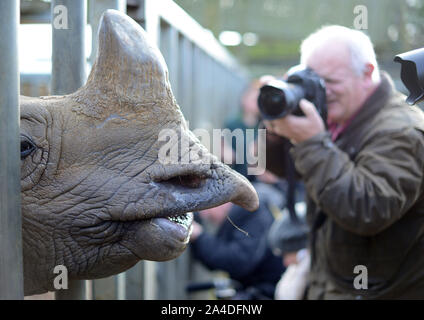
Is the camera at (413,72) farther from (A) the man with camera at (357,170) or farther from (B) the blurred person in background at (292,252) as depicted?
(B) the blurred person in background at (292,252)

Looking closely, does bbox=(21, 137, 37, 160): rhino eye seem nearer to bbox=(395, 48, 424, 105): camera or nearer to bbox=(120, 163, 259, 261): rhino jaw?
bbox=(120, 163, 259, 261): rhino jaw

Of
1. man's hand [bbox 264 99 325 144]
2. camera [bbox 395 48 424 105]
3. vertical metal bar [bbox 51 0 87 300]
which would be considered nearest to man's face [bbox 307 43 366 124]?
man's hand [bbox 264 99 325 144]

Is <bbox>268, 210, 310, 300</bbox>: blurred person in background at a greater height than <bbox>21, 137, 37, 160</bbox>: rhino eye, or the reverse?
<bbox>21, 137, 37, 160</bbox>: rhino eye

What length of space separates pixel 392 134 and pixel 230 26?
6500mm

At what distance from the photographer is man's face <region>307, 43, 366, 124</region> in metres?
2.19

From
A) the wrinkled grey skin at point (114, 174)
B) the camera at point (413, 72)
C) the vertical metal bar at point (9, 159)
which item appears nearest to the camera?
the vertical metal bar at point (9, 159)

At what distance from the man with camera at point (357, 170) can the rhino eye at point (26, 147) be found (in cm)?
102

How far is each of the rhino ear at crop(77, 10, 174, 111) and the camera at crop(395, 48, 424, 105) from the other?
2.01 feet

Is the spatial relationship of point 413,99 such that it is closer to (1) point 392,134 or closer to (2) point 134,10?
(1) point 392,134

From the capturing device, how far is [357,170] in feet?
6.39

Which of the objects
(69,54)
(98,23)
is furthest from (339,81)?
(69,54)

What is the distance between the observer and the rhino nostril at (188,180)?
46.4 inches

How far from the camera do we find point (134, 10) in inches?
83.0

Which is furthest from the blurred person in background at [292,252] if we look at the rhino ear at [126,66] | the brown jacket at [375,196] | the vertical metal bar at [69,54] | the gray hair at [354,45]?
the rhino ear at [126,66]
